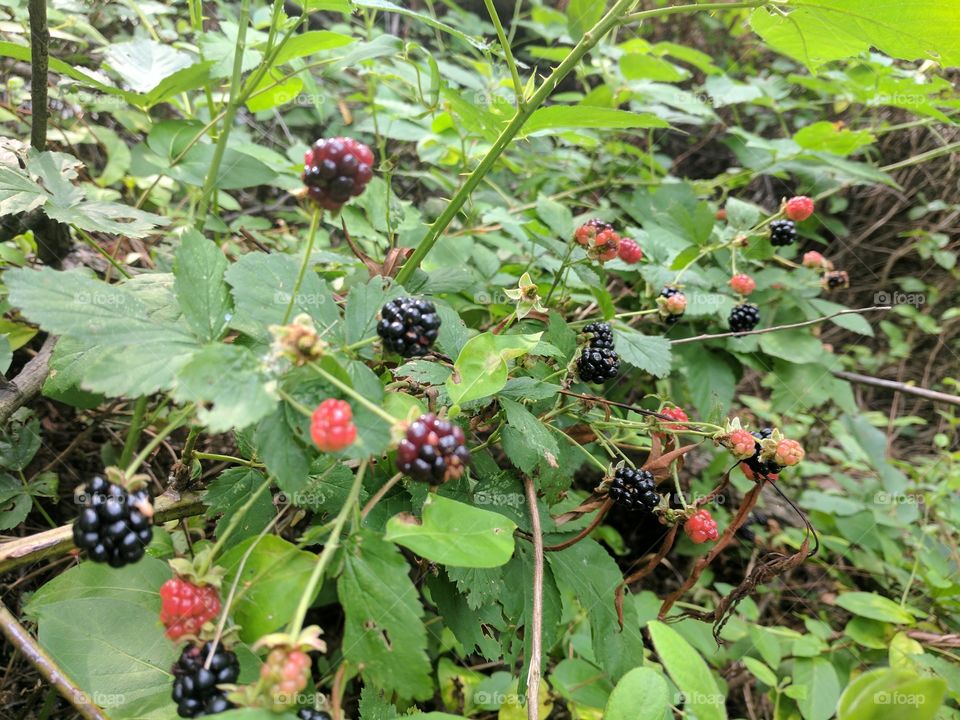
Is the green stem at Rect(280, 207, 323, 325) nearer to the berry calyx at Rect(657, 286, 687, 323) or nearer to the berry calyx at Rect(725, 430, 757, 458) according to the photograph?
the berry calyx at Rect(725, 430, 757, 458)

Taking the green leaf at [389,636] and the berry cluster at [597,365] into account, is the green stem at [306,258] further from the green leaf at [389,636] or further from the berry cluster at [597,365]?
the berry cluster at [597,365]

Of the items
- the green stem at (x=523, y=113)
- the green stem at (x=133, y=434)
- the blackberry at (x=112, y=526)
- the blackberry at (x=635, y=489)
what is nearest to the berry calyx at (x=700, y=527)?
the blackberry at (x=635, y=489)

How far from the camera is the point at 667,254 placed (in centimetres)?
180

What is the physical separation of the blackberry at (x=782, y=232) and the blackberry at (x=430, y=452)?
1.51 metres

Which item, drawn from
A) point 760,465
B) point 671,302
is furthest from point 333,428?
point 671,302

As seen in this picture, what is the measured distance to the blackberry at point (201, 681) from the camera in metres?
0.70

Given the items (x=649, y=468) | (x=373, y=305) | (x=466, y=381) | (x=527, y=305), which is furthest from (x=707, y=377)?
(x=373, y=305)

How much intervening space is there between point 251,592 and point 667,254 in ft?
4.98

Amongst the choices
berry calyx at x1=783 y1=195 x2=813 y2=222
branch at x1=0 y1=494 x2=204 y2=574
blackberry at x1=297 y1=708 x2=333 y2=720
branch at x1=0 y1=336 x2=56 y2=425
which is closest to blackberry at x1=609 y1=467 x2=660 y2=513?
blackberry at x1=297 y1=708 x2=333 y2=720

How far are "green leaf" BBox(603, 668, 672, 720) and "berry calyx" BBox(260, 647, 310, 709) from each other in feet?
1.63

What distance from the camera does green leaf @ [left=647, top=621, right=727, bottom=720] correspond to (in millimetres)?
889

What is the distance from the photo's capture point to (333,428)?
0.69 metres

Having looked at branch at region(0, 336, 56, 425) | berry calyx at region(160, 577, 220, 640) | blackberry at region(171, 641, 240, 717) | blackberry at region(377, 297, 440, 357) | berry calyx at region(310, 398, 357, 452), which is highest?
blackberry at region(377, 297, 440, 357)

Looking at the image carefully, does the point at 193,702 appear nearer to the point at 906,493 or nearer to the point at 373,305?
the point at 373,305
